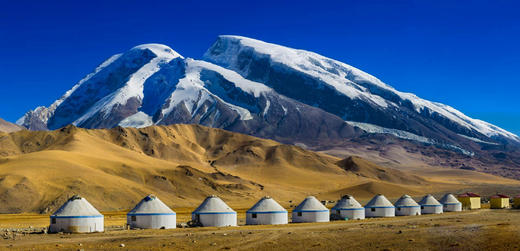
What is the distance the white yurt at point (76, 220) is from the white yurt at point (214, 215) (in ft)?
33.8

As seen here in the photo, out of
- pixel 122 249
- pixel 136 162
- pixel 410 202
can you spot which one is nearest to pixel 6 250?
pixel 122 249

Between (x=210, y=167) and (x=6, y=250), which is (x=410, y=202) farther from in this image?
(x=210, y=167)

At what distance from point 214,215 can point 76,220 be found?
44.8ft

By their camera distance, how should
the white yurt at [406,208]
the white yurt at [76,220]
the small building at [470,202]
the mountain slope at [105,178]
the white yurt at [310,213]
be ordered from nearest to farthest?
the white yurt at [76,220], the white yurt at [310,213], the white yurt at [406,208], the small building at [470,202], the mountain slope at [105,178]

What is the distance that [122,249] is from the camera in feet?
138

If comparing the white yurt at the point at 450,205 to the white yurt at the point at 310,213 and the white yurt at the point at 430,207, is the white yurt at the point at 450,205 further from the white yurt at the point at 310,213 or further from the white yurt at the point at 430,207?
the white yurt at the point at 310,213

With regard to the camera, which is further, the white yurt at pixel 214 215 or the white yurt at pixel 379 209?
the white yurt at pixel 379 209

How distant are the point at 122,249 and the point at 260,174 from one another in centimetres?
15449

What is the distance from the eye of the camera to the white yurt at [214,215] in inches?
2498

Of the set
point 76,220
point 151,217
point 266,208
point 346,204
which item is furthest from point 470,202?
point 76,220

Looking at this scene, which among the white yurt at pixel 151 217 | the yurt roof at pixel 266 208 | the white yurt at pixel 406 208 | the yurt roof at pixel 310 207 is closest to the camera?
the white yurt at pixel 151 217

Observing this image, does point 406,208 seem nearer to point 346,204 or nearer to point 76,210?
point 346,204

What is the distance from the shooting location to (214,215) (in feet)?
208

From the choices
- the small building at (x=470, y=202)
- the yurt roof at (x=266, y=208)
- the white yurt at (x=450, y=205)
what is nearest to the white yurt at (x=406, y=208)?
the white yurt at (x=450, y=205)
